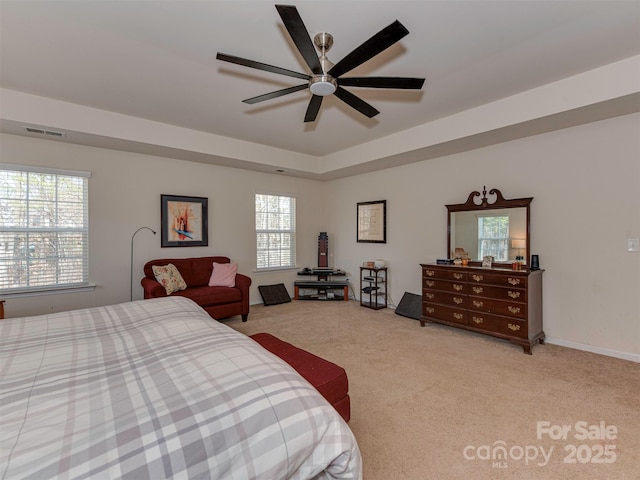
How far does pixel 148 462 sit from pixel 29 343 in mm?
1393

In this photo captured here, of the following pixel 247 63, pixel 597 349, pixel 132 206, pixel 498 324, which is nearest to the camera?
pixel 247 63

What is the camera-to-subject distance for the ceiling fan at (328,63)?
172 cm

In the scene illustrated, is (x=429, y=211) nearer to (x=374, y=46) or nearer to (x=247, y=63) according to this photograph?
(x=374, y=46)

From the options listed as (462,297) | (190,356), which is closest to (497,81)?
(462,297)

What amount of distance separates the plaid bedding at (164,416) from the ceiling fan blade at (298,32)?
5.69 ft

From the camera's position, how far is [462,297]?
3.89m

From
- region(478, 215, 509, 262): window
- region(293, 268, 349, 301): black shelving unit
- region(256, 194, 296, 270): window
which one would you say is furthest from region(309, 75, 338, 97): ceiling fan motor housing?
region(293, 268, 349, 301): black shelving unit

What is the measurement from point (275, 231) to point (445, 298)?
3317mm

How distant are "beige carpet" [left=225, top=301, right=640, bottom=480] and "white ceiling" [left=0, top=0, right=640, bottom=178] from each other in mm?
2540

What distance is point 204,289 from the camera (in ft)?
14.3

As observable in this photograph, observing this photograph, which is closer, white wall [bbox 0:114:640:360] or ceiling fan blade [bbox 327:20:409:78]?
ceiling fan blade [bbox 327:20:409:78]

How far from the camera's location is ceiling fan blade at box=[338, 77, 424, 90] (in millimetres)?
2244

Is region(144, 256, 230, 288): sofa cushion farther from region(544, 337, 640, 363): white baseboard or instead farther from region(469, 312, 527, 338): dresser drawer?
region(544, 337, 640, 363): white baseboard

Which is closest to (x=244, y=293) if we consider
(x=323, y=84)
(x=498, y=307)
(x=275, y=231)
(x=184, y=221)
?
(x=184, y=221)
